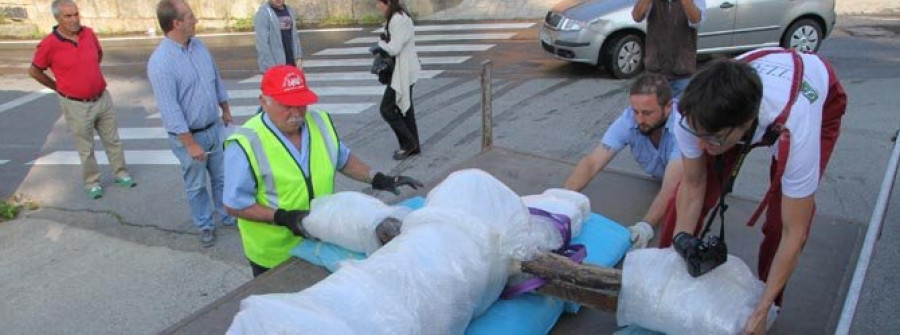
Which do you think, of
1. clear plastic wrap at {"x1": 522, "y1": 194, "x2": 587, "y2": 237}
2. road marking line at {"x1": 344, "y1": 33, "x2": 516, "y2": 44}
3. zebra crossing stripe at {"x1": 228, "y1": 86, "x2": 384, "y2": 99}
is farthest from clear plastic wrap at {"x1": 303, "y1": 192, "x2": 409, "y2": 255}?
road marking line at {"x1": 344, "y1": 33, "x2": 516, "y2": 44}

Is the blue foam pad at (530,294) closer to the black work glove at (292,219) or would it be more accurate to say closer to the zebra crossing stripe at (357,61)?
the black work glove at (292,219)

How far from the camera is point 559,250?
8.61 ft

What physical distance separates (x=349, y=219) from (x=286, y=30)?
4.18 m

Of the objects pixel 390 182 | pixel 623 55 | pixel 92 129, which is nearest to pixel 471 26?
pixel 623 55

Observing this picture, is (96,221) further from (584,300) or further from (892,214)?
(892,214)

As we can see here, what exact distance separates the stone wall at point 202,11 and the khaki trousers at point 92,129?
9289 millimetres

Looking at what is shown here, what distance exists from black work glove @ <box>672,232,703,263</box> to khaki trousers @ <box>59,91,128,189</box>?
523 centimetres

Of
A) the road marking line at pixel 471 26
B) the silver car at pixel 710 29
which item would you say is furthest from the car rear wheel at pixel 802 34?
the road marking line at pixel 471 26

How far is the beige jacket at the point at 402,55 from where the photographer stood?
20.1 feet

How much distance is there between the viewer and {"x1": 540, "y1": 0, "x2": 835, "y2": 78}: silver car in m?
8.95

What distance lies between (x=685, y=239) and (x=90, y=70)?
522 cm

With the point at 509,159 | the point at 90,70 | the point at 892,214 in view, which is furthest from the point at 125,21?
the point at 892,214

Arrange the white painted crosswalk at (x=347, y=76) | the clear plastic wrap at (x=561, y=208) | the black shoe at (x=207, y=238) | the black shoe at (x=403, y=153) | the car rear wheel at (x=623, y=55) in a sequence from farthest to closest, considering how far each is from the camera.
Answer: the car rear wheel at (x=623, y=55)
the white painted crosswalk at (x=347, y=76)
the black shoe at (x=403, y=153)
the black shoe at (x=207, y=238)
the clear plastic wrap at (x=561, y=208)

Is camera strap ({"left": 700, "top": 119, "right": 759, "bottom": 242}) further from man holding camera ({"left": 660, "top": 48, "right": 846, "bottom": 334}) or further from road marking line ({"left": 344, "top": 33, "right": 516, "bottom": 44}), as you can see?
road marking line ({"left": 344, "top": 33, "right": 516, "bottom": 44})
